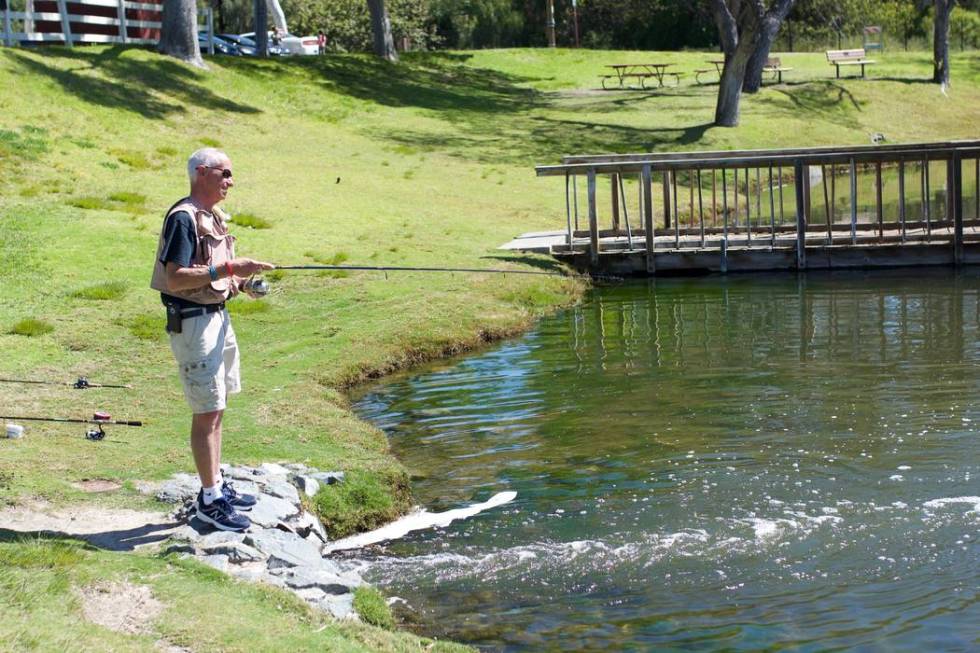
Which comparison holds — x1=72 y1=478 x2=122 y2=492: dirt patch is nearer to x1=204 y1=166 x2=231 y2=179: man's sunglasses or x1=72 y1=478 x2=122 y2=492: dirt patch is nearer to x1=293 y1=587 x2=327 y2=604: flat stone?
x1=293 y1=587 x2=327 y2=604: flat stone

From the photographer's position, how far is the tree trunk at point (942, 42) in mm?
44906

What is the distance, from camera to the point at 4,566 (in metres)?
6.61

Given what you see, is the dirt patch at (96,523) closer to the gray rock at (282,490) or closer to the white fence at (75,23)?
the gray rock at (282,490)

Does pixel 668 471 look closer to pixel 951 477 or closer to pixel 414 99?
pixel 951 477

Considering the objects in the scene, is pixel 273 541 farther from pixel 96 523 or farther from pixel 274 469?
pixel 274 469

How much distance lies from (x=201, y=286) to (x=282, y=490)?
6.61ft

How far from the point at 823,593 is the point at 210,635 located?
379 cm

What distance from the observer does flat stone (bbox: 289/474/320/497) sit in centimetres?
917

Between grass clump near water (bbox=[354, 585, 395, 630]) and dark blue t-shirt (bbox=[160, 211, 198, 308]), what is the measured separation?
225cm

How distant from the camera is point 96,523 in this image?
26.2 ft

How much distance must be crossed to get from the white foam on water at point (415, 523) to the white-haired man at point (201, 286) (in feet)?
4.88

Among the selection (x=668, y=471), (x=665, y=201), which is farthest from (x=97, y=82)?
(x=668, y=471)

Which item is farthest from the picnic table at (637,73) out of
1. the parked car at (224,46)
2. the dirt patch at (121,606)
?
the dirt patch at (121,606)

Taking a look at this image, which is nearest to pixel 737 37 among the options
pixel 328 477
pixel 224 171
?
pixel 328 477
